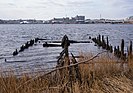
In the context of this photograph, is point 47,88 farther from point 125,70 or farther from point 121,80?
point 125,70

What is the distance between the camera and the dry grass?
313 inches

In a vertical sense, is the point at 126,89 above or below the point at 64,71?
below

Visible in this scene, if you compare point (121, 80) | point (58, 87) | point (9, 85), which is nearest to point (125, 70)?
point (121, 80)

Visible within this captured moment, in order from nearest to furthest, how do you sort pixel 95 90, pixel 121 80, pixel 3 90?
pixel 3 90
pixel 95 90
pixel 121 80

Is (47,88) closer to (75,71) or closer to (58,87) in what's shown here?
(58,87)

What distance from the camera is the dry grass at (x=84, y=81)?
26.0 feet

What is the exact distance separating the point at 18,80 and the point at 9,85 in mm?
803

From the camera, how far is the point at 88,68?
10180 mm

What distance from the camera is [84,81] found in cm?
930

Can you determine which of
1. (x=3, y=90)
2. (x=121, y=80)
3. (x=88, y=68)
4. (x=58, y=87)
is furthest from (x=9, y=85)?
(x=121, y=80)

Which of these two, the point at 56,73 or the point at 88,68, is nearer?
the point at 56,73

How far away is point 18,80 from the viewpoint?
8641 mm

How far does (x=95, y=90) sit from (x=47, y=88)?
1546mm

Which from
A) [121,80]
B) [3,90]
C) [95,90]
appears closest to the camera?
[3,90]
